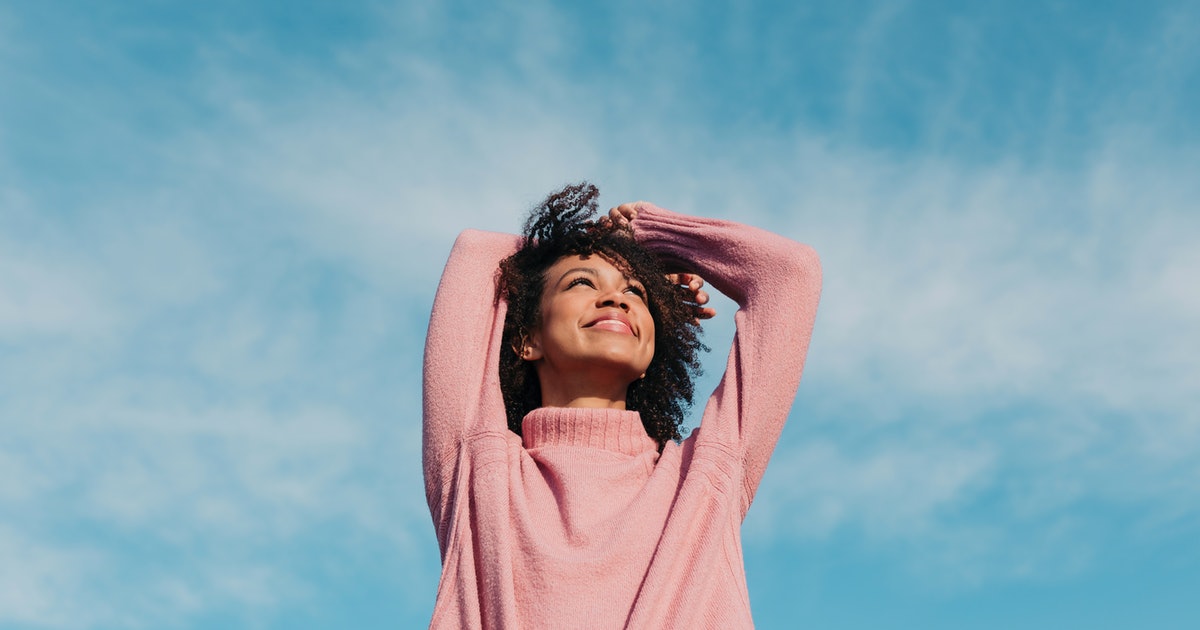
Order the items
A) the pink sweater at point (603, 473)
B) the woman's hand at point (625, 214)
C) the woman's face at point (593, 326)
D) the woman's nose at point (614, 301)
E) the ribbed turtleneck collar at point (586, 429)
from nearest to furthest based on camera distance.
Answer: the pink sweater at point (603, 473) → the ribbed turtleneck collar at point (586, 429) → the woman's face at point (593, 326) → the woman's nose at point (614, 301) → the woman's hand at point (625, 214)

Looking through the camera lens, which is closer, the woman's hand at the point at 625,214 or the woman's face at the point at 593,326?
the woman's face at the point at 593,326

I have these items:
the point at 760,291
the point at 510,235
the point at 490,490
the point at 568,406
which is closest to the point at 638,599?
the point at 490,490

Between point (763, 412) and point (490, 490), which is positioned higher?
point (763, 412)

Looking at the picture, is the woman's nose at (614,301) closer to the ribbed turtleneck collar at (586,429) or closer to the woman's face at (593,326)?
the woman's face at (593,326)

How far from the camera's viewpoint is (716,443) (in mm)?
5586

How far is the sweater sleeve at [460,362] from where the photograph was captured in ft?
18.4

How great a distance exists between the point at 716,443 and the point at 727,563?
508 mm

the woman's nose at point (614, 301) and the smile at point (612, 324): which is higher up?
the woman's nose at point (614, 301)

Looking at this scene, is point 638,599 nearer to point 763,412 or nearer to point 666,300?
point 763,412

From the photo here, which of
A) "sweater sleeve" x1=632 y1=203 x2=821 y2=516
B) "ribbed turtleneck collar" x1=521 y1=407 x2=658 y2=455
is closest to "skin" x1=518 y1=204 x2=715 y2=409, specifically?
"ribbed turtleneck collar" x1=521 y1=407 x2=658 y2=455

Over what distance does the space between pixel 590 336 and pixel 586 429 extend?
0.42 m

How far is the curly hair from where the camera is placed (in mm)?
6254

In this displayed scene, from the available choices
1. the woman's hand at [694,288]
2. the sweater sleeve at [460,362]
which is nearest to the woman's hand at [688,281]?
the woman's hand at [694,288]

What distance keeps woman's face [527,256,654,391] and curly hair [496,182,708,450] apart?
2.9 inches
